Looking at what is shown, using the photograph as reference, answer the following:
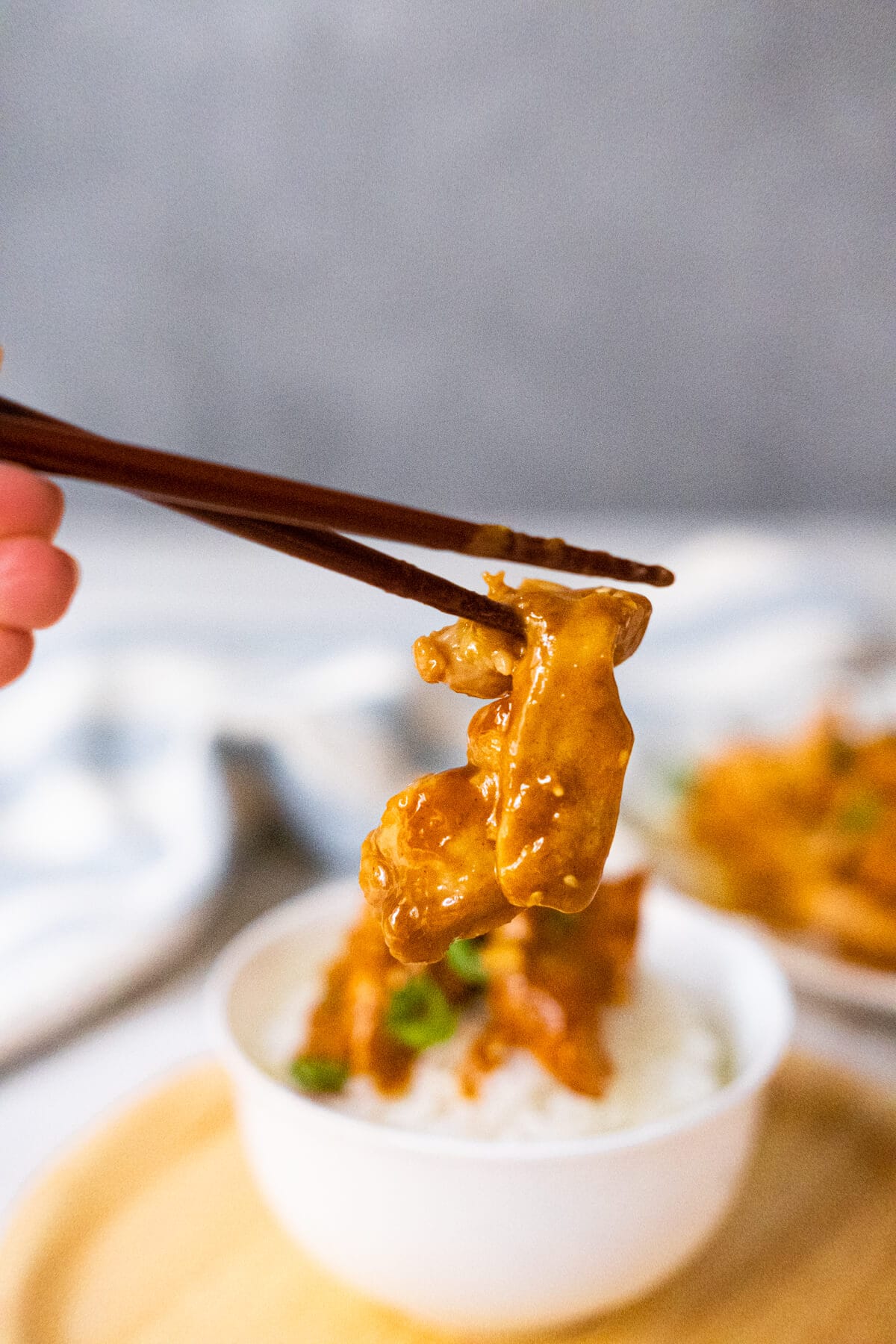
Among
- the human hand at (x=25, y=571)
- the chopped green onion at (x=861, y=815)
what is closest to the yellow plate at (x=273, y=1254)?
the chopped green onion at (x=861, y=815)

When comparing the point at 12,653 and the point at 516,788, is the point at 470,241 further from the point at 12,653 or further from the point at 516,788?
the point at 516,788

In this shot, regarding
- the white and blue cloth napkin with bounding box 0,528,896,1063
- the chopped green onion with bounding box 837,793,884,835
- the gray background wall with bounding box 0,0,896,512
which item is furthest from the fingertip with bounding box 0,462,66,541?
the gray background wall with bounding box 0,0,896,512

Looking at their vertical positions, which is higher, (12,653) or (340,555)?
(340,555)

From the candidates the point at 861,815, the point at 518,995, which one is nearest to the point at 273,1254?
the point at 518,995

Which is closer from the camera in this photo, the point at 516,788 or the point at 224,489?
the point at 224,489

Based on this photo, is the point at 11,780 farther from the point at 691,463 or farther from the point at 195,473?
the point at 691,463

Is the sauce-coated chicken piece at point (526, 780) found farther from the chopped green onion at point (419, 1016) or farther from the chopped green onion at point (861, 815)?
the chopped green onion at point (861, 815)
